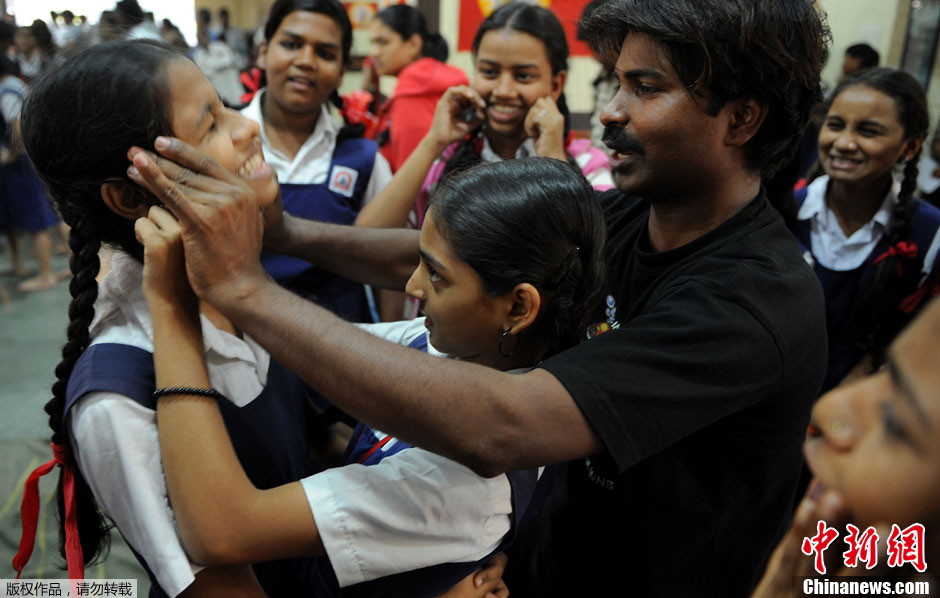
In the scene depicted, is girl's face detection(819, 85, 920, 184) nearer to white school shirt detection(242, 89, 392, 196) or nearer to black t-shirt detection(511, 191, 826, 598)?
black t-shirt detection(511, 191, 826, 598)

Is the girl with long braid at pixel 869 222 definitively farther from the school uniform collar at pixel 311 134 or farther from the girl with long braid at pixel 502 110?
the school uniform collar at pixel 311 134

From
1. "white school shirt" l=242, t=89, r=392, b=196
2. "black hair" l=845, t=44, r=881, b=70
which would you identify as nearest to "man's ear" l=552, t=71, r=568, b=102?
"white school shirt" l=242, t=89, r=392, b=196

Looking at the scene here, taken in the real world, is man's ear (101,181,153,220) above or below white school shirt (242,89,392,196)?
above

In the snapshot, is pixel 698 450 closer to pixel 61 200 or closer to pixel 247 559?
pixel 247 559

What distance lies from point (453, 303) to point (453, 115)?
1107 mm

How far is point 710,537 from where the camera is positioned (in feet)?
3.59

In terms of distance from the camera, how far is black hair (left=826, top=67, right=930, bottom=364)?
2.08m

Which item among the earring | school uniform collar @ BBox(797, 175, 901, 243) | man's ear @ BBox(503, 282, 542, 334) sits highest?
man's ear @ BBox(503, 282, 542, 334)

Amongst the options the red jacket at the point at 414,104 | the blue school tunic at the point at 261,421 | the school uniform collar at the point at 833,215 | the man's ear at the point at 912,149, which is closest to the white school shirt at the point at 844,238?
the school uniform collar at the point at 833,215

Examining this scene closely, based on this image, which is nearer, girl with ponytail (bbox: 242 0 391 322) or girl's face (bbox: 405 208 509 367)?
girl's face (bbox: 405 208 509 367)

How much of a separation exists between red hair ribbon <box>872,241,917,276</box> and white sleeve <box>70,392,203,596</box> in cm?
210

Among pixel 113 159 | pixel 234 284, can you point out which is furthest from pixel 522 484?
pixel 113 159

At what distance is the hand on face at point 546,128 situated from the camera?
1879 millimetres

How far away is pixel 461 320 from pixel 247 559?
1.46ft
